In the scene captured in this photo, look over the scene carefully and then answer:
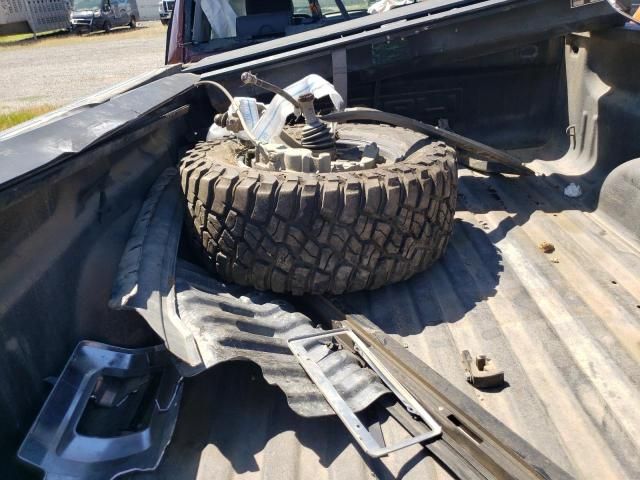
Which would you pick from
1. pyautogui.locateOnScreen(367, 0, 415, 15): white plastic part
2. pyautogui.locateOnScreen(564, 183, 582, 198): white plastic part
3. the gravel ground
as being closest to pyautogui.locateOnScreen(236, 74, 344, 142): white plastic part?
pyautogui.locateOnScreen(564, 183, 582, 198): white plastic part

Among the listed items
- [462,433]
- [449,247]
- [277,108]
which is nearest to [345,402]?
[462,433]

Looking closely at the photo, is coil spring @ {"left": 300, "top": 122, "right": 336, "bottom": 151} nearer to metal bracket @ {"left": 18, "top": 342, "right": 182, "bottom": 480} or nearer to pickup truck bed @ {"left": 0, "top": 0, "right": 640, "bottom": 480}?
pickup truck bed @ {"left": 0, "top": 0, "right": 640, "bottom": 480}

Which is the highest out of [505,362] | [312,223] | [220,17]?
[220,17]

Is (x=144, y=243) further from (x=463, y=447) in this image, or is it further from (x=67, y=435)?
(x=463, y=447)

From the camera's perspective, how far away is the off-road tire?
1888 millimetres

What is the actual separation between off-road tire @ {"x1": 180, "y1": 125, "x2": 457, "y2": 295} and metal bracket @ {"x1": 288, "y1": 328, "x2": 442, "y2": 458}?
26 centimetres

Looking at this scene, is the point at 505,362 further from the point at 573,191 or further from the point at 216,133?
the point at 216,133

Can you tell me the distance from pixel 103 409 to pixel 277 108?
53.8 inches

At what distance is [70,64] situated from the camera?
604 inches

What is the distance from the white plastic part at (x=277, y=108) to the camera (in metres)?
2.34

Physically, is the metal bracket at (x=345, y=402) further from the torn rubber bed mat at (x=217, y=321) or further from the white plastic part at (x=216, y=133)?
the white plastic part at (x=216, y=133)

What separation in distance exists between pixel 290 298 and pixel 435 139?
3.57ft

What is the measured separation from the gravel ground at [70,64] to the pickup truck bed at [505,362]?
5.98 m

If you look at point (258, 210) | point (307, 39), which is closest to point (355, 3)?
point (307, 39)
